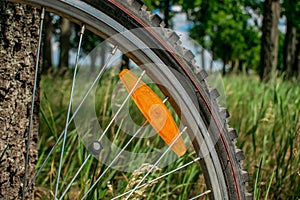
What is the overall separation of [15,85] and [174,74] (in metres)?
0.67

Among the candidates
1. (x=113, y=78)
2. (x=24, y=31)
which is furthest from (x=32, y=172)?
(x=113, y=78)

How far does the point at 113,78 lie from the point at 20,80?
6.60 ft

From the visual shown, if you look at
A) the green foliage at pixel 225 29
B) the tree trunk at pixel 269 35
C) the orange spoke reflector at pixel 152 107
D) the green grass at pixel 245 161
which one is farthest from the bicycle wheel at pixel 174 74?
the tree trunk at pixel 269 35

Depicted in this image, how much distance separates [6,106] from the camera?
1.75m

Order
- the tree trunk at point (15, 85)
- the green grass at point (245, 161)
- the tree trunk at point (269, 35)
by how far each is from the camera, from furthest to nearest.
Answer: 1. the tree trunk at point (269, 35)
2. the green grass at point (245, 161)
3. the tree trunk at point (15, 85)

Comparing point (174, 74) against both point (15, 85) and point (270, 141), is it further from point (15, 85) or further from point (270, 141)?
point (270, 141)

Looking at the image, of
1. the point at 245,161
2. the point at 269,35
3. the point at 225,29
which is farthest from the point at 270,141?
the point at 225,29

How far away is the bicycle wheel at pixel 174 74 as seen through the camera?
1.31 metres

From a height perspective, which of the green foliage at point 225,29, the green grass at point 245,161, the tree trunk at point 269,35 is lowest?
the green grass at point 245,161

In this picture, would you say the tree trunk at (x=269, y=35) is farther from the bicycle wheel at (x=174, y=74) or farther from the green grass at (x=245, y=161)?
the bicycle wheel at (x=174, y=74)

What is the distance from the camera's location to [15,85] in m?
1.78

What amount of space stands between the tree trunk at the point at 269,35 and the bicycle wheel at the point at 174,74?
7133mm

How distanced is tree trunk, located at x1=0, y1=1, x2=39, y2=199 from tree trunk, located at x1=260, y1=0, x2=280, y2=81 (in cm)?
693

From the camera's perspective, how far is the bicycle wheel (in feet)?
4.31
